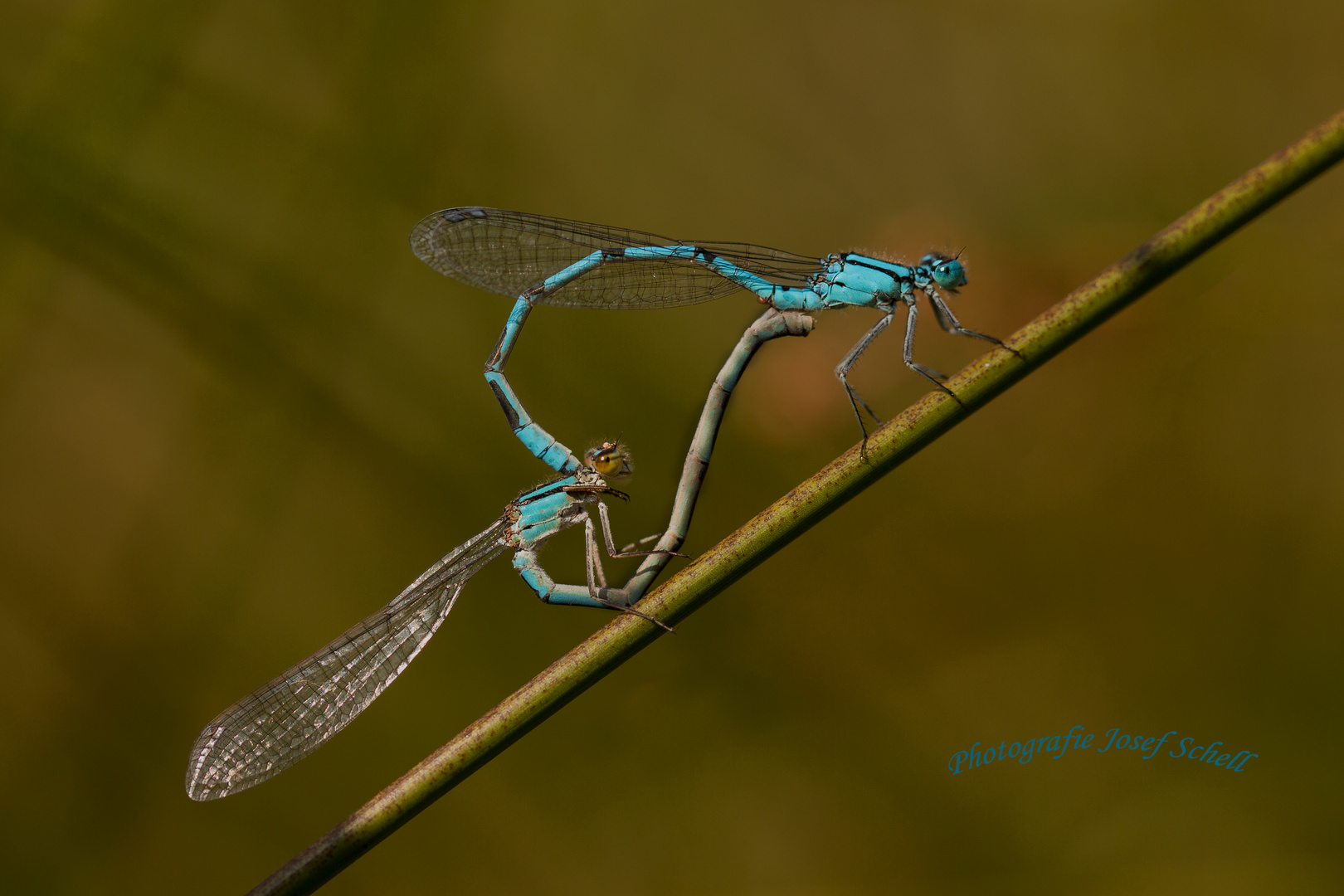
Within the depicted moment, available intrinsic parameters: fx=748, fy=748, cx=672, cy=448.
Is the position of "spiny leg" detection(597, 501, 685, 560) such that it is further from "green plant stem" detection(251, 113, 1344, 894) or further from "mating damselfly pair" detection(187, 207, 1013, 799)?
"green plant stem" detection(251, 113, 1344, 894)

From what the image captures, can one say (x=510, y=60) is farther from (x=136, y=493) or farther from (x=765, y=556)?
(x=765, y=556)

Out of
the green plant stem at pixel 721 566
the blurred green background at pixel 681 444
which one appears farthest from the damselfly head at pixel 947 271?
the green plant stem at pixel 721 566

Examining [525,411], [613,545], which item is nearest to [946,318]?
[613,545]

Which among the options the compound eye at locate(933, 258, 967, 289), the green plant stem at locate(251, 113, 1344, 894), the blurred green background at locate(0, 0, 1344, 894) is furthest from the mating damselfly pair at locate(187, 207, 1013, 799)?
the green plant stem at locate(251, 113, 1344, 894)

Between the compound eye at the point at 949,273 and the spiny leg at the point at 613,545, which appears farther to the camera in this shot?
the compound eye at the point at 949,273

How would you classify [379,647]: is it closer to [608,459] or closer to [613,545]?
[613,545]

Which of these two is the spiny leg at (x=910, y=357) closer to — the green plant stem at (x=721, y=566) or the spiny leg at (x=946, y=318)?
the spiny leg at (x=946, y=318)
